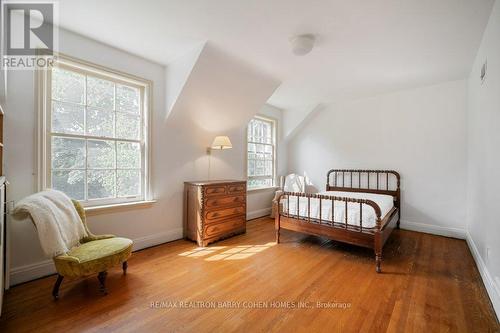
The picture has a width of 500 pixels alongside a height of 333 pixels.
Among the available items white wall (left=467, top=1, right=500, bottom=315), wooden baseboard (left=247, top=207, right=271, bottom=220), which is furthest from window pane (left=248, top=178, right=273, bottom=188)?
white wall (left=467, top=1, right=500, bottom=315)

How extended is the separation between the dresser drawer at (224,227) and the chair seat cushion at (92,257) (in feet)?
3.80

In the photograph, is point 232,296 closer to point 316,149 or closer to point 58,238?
point 58,238

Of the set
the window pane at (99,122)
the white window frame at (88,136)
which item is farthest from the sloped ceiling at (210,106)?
the window pane at (99,122)

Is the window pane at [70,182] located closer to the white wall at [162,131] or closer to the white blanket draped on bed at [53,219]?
the white wall at [162,131]

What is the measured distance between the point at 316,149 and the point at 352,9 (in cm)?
340

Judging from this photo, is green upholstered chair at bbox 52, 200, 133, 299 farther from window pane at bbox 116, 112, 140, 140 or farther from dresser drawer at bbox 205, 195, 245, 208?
dresser drawer at bbox 205, 195, 245, 208

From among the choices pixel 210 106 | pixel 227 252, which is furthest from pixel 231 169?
pixel 227 252

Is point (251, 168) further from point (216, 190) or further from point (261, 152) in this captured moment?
point (216, 190)

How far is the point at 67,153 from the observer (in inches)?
97.7

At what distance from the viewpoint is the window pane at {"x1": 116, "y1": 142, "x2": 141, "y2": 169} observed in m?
2.88

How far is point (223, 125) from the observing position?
12.8ft

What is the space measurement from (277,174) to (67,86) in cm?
408

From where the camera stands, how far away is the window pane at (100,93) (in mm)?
2635

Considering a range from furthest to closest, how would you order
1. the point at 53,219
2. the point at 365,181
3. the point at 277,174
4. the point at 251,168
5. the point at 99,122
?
the point at 277,174, the point at 251,168, the point at 365,181, the point at 99,122, the point at 53,219
